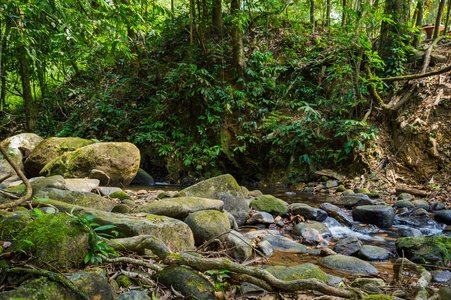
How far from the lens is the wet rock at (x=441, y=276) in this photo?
2.75 m

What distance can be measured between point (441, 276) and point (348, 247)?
1.01m

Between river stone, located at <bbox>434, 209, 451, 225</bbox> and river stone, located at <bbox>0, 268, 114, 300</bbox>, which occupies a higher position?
river stone, located at <bbox>0, 268, 114, 300</bbox>

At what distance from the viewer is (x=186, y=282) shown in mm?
1867

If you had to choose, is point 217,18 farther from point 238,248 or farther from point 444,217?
point 238,248

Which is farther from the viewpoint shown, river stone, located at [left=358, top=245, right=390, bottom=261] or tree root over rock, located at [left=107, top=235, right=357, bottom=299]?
river stone, located at [left=358, top=245, right=390, bottom=261]

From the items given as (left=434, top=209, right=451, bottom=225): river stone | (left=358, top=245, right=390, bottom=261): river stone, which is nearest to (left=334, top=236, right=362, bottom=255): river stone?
(left=358, top=245, right=390, bottom=261): river stone

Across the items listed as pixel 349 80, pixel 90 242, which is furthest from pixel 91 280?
pixel 349 80

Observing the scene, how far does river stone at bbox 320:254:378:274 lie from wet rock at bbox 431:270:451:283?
0.53 meters

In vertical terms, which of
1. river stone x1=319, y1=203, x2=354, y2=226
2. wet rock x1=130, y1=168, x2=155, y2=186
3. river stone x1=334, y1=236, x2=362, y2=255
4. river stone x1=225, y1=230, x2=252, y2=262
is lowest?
wet rock x1=130, y1=168, x2=155, y2=186

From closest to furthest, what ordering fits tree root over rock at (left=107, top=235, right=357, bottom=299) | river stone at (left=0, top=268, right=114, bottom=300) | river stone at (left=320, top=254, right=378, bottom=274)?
river stone at (left=0, top=268, right=114, bottom=300) < tree root over rock at (left=107, top=235, right=357, bottom=299) < river stone at (left=320, top=254, right=378, bottom=274)

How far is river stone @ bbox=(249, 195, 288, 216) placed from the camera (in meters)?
5.12

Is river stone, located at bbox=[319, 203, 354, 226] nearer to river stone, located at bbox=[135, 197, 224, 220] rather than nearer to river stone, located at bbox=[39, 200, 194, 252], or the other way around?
river stone, located at bbox=[135, 197, 224, 220]

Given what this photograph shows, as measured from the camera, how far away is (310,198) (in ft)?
23.0

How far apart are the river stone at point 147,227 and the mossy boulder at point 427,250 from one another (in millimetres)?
2393
